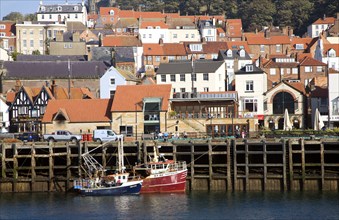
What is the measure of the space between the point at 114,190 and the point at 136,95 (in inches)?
608

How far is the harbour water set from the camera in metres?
52.7

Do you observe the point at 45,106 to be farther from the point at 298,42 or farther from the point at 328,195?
the point at 298,42

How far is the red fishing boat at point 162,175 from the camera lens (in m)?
59.8

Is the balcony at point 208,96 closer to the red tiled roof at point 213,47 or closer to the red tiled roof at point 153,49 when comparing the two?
the red tiled roof at point 153,49

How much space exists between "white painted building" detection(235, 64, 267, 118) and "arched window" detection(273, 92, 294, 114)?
166 cm

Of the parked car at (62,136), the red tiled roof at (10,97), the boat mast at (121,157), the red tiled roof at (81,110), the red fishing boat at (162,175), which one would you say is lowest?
the red fishing boat at (162,175)

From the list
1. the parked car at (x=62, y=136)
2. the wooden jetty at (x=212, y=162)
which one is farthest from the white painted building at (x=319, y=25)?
the wooden jetty at (x=212, y=162)

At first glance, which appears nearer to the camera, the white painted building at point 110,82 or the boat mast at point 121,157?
the boat mast at point 121,157

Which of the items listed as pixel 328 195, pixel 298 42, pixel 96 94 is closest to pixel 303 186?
pixel 328 195

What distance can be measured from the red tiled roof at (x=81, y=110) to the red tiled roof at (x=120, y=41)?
50.2 meters

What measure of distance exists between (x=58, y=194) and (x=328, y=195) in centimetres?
1823

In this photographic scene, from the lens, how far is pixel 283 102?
286 feet

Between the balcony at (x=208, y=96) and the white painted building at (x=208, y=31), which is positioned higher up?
the white painted building at (x=208, y=31)

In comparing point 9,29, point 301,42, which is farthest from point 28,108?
point 9,29
